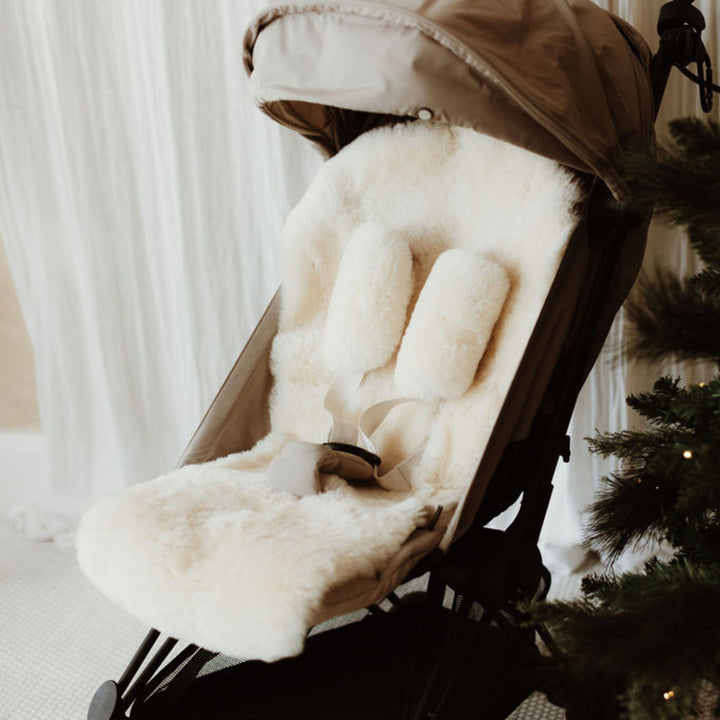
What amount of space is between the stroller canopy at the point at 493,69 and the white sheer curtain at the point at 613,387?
14.9 inches

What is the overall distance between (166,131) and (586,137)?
1.09m

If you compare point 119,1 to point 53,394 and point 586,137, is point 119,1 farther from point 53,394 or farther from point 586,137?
point 586,137

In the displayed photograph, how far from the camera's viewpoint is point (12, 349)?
103 inches

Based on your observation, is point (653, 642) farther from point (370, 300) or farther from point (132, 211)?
point (132, 211)

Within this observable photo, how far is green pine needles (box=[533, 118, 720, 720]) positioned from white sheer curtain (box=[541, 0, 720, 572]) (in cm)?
50

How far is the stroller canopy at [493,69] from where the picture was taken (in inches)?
36.8

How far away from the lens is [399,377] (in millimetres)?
1285

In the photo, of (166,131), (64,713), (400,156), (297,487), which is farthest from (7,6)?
(64,713)

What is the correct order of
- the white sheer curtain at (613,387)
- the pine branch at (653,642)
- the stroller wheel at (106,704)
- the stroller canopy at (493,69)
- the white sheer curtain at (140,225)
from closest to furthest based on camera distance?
the pine branch at (653,642), the stroller canopy at (493,69), the stroller wheel at (106,704), the white sheer curtain at (613,387), the white sheer curtain at (140,225)

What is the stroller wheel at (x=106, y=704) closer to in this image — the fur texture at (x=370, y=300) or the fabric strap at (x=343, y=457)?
the fabric strap at (x=343, y=457)

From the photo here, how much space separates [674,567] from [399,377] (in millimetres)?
554

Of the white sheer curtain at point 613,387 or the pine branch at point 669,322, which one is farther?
the white sheer curtain at point 613,387

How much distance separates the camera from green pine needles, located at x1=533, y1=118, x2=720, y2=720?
0.72 meters

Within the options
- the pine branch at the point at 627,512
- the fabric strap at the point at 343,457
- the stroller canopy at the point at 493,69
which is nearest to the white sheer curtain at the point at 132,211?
the fabric strap at the point at 343,457
